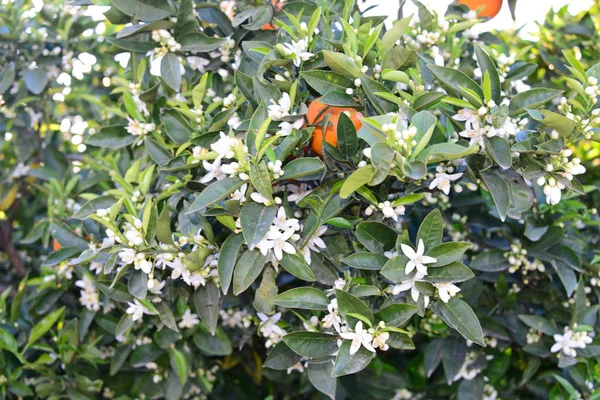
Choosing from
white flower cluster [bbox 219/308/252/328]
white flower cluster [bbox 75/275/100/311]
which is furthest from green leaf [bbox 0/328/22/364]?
white flower cluster [bbox 219/308/252/328]

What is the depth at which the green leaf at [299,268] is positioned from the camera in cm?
101

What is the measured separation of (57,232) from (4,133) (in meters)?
0.61

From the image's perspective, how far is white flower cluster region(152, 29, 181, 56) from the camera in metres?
1.31

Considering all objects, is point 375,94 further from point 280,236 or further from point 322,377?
point 322,377

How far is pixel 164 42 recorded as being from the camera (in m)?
1.31

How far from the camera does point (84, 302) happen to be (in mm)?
1544

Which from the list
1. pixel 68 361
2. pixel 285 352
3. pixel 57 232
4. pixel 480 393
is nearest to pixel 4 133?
pixel 57 232

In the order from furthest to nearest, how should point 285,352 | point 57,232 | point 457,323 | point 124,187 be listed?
1. point 57,232
2. point 124,187
3. point 285,352
4. point 457,323

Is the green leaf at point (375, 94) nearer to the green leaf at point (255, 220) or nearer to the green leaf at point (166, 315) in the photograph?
the green leaf at point (255, 220)

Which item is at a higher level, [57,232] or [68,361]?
[57,232]

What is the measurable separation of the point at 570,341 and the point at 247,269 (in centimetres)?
77

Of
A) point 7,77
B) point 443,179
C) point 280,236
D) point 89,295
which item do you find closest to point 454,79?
point 443,179

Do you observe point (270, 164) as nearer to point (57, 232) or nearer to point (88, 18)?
point (57, 232)

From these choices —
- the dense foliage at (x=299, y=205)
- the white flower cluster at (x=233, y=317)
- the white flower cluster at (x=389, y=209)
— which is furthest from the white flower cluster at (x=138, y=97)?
the white flower cluster at (x=389, y=209)
